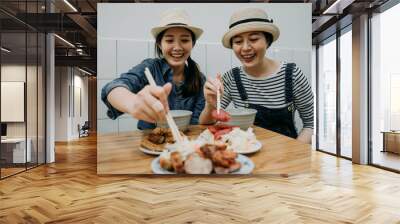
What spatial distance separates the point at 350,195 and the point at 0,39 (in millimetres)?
4987

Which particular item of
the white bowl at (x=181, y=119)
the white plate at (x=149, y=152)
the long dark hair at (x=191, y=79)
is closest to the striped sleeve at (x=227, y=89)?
the long dark hair at (x=191, y=79)

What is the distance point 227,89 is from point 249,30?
743mm

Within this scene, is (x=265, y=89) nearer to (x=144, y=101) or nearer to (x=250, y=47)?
(x=250, y=47)

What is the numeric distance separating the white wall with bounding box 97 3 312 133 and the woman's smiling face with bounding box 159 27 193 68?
0.13 metres

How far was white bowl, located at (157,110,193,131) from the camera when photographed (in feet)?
13.9

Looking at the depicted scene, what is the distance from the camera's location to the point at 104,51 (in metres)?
4.40

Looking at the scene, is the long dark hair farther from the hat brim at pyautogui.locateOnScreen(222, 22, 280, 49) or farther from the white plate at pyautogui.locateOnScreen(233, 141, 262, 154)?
the white plate at pyautogui.locateOnScreen(233, 141, 262, 154)

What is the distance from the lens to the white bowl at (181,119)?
13.9 ft

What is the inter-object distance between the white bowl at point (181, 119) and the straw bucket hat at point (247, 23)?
95cm

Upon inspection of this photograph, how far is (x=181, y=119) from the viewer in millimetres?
4293

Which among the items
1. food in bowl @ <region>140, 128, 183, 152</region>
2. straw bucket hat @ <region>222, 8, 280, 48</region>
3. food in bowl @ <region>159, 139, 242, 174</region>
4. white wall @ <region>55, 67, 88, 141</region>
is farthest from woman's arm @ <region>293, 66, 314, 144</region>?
white wall @ <region>55, 67, 88, 141</region>

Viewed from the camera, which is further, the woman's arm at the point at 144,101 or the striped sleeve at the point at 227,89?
the striped sleeve at the point at 227,89

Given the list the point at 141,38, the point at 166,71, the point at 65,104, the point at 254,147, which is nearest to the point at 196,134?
the point at 254,147

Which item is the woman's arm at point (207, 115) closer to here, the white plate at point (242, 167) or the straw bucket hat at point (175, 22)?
the white plate at point (242, 167)
